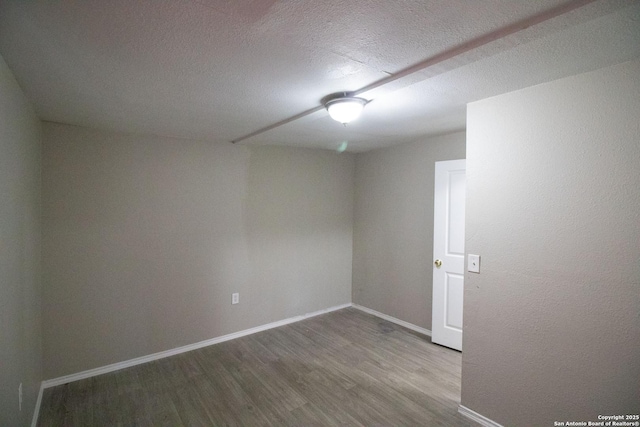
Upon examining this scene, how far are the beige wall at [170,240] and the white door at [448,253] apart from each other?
59.9 inches

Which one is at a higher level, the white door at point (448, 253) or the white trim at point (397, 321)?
the white door at point (448, 253)

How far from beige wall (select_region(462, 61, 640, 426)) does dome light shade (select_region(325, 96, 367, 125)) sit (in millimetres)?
842

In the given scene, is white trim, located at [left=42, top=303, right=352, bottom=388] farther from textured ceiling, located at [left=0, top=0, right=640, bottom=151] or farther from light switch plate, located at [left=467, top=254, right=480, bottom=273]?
light switch plate, located at [left=467, top=254, right=480, bottom=273]

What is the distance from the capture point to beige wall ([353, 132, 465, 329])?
3.46 meters

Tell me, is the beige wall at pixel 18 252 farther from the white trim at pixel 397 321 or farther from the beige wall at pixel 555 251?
the white trim at pixel 397 321

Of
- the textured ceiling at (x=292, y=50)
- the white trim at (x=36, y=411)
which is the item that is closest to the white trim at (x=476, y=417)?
the textured ceiling at (x=292, y=50)

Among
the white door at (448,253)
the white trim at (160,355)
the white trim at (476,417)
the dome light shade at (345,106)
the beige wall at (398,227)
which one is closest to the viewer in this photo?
the dome light shade at (345,106)

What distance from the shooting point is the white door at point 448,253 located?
3078 millimetres

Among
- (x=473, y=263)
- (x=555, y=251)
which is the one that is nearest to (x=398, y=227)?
(x=473, y=263)

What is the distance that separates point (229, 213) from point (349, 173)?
1.88 metres

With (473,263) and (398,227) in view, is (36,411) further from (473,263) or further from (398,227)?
(398,227)

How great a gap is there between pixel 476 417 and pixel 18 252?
3095 mm

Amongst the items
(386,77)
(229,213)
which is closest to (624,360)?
(386,77)

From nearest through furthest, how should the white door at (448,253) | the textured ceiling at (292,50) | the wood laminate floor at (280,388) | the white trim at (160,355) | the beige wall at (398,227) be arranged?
1. the textured ceiling at (292,50)
2. the wood laminate floor at (280,388)
3. the white trim at (160,355)
4. the white door at (448,253)
5. the beige wall at (398,227)
